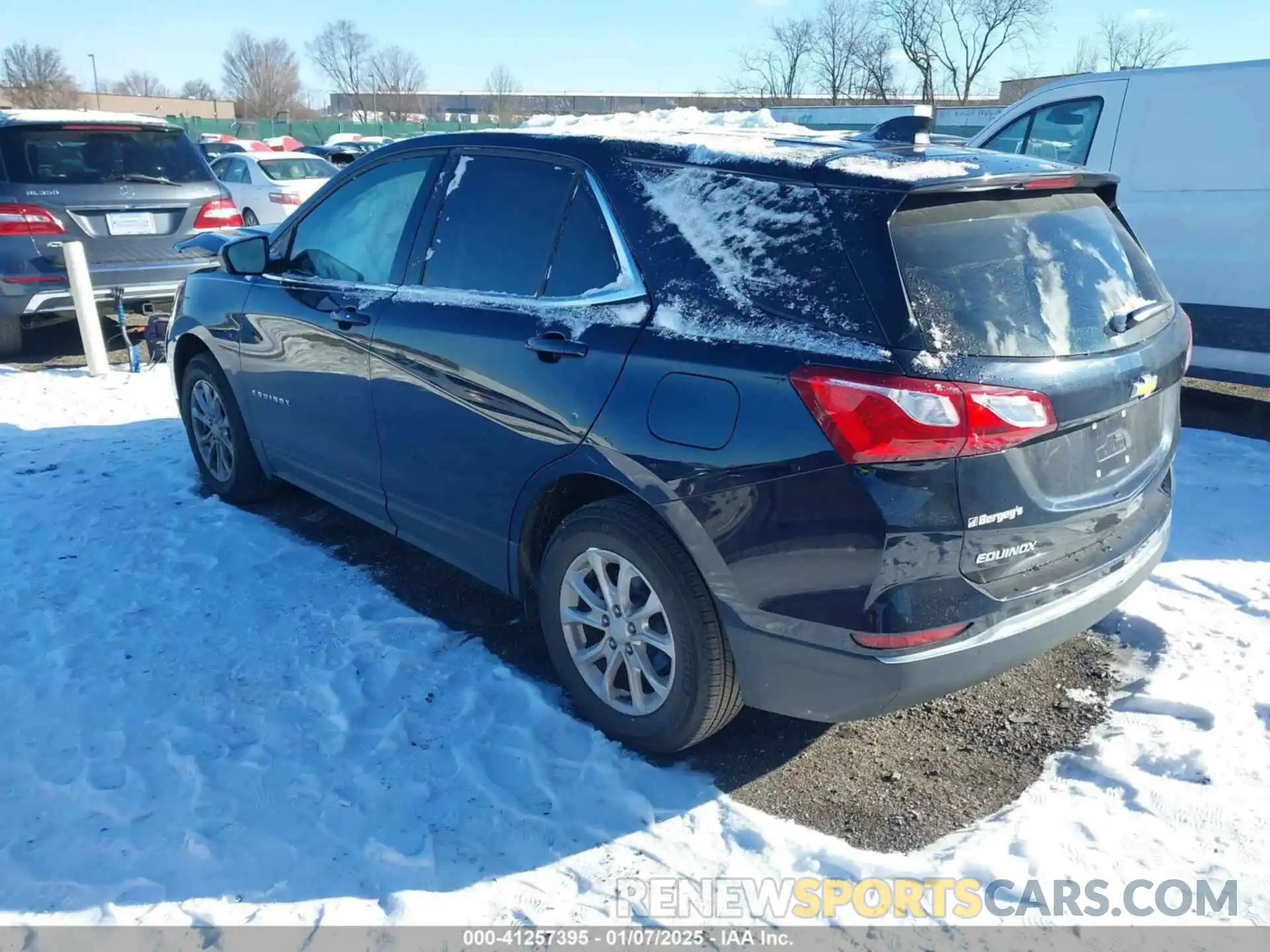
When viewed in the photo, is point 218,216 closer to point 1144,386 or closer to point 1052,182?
point 1052,182

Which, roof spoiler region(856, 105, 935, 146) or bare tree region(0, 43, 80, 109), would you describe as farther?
bare tree region(0, 43, 80, 109)

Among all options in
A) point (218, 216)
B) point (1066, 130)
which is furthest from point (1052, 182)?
point (218, 216)

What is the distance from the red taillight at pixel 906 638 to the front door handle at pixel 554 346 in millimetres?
1173

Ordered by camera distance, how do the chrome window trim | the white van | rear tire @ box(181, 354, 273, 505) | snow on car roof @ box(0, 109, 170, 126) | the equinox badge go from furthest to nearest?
snow on car roof @ box(0, 109, 170, 126)
the white van
rear tire @ box(181, 354, 273, 505)
the chrome window trim
the equinox badge

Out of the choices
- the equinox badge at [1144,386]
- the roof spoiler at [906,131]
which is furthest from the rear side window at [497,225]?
the equinox badge at [1144,386]

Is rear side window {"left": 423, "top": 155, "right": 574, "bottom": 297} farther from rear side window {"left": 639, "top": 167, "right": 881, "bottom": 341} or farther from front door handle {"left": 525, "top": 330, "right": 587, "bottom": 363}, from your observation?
rear side window {"left": 639, "top": 167, "right": 881, "bottom": 341}

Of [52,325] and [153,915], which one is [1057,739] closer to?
[153,915]

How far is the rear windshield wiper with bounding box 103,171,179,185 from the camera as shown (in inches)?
311

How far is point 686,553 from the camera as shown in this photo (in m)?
2.72

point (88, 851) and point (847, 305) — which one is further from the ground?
point (847, 305)

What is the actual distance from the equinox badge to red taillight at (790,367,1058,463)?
1.84ft

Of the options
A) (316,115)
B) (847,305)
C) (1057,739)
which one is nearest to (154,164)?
(847,305)

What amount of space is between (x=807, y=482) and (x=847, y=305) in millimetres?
461

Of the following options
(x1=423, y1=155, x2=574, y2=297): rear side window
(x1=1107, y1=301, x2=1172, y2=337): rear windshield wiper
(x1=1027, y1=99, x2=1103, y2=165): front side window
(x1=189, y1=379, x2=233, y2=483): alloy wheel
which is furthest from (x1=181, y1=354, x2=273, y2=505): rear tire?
(x1=1027, y1=99, x2=1103, y2=165): front side window
